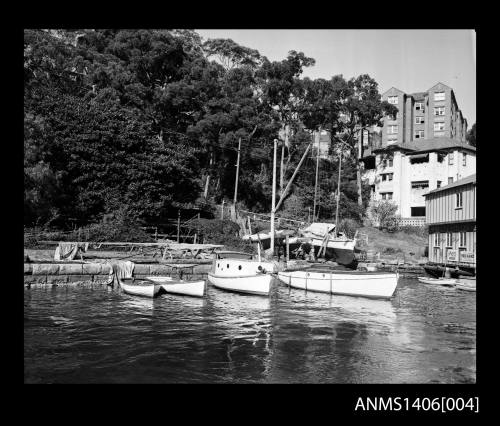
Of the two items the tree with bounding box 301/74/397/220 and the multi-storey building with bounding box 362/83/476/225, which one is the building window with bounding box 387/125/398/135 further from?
the tree with bounding box 301/74/397/220

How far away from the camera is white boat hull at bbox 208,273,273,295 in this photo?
21562mm

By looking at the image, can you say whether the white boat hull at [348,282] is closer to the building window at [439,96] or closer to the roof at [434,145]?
the roof at [434,145]

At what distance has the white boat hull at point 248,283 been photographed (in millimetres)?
21562

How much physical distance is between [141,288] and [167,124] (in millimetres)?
25342

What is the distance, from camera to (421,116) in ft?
202

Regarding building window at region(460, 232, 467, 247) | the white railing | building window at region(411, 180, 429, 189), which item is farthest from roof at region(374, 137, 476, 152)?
building window at region(460, 232, 467, 247)

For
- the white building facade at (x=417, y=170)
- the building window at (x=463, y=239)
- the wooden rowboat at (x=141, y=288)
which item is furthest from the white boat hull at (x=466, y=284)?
the white building facade at (x=417, y=170)

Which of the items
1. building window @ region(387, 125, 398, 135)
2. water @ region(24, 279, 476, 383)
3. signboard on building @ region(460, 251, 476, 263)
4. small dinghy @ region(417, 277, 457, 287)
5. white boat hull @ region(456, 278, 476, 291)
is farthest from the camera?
building window @ region(387, 125, 398, 135)

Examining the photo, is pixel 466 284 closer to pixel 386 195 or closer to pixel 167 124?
pixel 386 195

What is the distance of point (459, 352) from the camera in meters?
11.8

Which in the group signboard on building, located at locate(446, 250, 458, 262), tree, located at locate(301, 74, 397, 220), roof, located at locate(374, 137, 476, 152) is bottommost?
signboard on building, located at locate(446, 250, 458, 262)

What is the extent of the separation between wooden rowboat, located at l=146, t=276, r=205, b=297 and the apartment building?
4715 centimetres

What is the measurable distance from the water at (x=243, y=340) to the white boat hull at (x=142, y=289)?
16.7 inches
